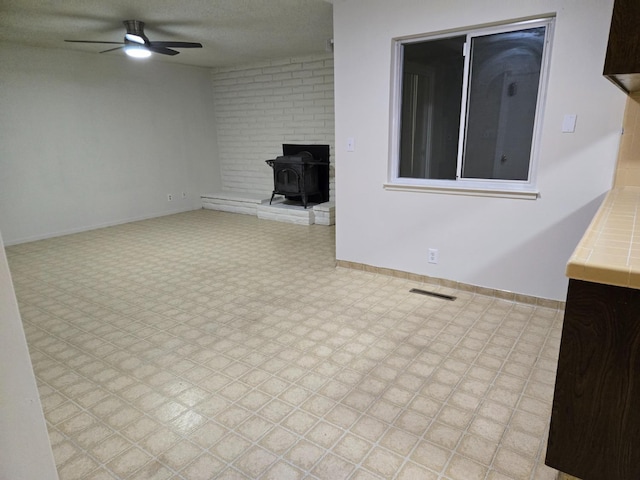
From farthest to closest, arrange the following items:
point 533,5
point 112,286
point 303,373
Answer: point 112,286 < point 533,5 < point 303,373

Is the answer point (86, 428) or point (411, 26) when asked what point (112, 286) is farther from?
point (411, 26)

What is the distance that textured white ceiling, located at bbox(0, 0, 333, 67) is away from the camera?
3393mm

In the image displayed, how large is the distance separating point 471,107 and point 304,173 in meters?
3.11

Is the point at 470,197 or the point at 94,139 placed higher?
the point at 94,139

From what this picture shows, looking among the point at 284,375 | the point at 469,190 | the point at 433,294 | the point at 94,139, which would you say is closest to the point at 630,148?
the point at 469,190

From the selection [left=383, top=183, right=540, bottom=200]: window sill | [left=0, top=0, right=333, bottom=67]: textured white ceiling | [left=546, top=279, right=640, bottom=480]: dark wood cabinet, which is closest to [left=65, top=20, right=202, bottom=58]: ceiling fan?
[left=0, top=0, right=333, bottom=67]: textured white ceiling

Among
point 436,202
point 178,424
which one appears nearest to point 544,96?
point 436,202

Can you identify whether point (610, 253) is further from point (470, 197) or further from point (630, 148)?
point (470, 197)

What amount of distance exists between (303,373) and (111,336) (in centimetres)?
138

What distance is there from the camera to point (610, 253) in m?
1.14

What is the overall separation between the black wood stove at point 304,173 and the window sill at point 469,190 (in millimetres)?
2603

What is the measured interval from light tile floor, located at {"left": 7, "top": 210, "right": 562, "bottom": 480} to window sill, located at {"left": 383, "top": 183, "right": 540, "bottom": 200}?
81 cm

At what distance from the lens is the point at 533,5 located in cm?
249

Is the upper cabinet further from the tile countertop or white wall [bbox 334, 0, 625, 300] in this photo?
white wall [bbox 334, 0, 625, 300]
